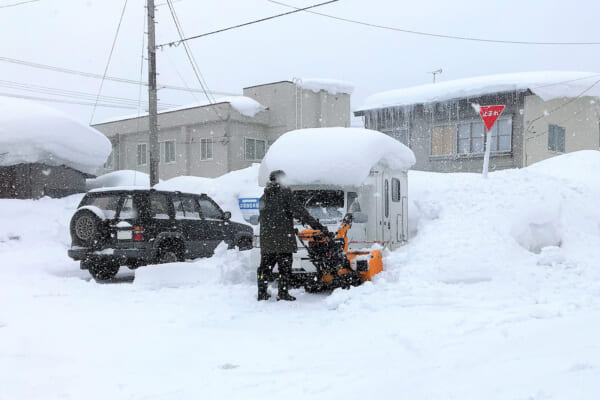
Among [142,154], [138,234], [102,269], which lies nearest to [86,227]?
[138,234]

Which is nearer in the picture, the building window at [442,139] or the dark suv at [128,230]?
the dark suv at [128,230]

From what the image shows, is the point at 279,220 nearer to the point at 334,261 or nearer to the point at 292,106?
the point at 334,261

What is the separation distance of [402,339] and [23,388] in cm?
318

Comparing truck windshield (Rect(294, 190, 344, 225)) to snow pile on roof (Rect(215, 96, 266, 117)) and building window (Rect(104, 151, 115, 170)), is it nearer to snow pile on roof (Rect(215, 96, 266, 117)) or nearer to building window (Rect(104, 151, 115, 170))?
snow pile on roof (Rect(215, 96, 266, 117))

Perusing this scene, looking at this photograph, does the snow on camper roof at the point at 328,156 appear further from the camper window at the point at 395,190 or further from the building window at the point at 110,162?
the building window at the point at 110,162

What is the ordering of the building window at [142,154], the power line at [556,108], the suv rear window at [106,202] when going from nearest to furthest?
the suv rear window at [106,202], the power line at [556,108], the building window at [142,154]

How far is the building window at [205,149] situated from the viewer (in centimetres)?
2997

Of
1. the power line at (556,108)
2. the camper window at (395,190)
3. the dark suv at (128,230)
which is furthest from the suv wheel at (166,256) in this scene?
the power line at (556,108)

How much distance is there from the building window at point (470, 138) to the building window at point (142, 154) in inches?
771

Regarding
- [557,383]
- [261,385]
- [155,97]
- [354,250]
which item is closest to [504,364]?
[557,383]

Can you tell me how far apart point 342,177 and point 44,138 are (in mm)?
12026

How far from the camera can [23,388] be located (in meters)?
3.88

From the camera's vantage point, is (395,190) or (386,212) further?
(395,190)

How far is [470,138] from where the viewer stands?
24.0 m
